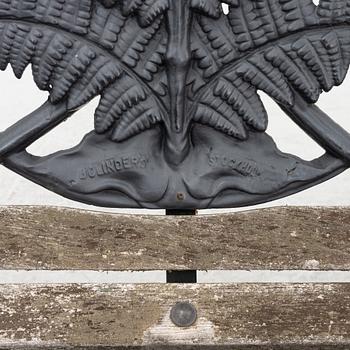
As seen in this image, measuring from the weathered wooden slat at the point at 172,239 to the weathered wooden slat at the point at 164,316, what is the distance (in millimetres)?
33

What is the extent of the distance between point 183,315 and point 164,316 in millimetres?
24

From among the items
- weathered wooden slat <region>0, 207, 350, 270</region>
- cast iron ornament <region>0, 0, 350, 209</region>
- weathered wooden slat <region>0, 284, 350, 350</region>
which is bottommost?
weathered wooden slat <region>0, 284, 350, 350</region>

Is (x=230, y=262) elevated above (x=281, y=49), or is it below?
below

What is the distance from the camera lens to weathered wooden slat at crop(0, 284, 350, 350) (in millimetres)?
993

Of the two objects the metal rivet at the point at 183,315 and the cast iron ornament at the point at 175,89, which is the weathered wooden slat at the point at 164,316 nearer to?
the metal rivet at the point at 183,315

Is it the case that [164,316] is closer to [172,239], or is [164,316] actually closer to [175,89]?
[172,239]

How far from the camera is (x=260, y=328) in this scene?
1003mm

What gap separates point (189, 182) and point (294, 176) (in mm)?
131

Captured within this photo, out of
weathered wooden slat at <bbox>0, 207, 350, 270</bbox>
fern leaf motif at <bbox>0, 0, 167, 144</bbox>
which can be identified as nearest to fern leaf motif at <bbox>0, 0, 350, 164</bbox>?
fern leaf motif at <bbox>0, 0, 167, 144</bbox>

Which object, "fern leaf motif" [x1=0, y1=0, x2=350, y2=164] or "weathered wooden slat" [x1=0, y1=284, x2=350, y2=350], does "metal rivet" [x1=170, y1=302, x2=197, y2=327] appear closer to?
"weathered wooden slat" [x1=0, y1=284, x2=350, y2=350]

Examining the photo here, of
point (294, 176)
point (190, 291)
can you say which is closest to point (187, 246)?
point (190, 291)

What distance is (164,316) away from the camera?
997mm

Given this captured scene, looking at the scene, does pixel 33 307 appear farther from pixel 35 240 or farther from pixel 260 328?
pixel 260 328

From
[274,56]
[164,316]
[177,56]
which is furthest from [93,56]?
[164,316]
